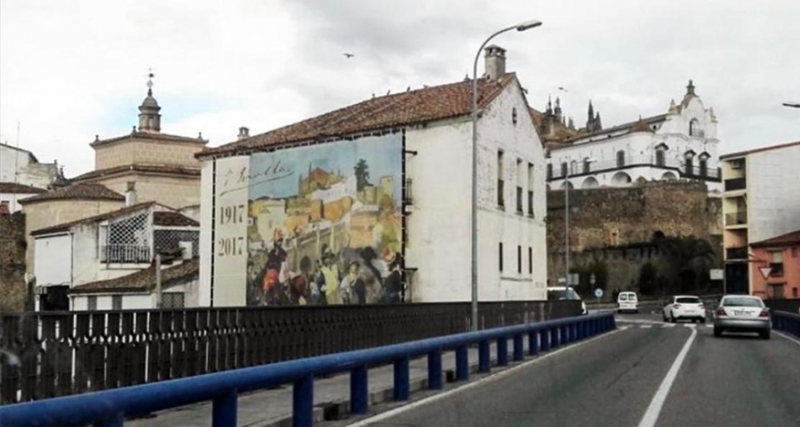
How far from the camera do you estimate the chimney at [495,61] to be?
49.6m

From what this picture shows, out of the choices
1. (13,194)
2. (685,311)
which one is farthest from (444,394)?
(13,194)

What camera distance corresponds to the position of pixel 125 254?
5525cm

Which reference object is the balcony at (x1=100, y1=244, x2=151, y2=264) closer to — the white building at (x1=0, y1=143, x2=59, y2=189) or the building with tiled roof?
the building with tiled roof

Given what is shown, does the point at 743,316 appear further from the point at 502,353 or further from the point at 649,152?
the point at 649,152

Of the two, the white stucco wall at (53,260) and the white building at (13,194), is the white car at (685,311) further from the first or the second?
the white building at (13,194)

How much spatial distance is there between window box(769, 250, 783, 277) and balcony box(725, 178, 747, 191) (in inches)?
266

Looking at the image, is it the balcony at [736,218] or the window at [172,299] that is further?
the balcony at [736,218]

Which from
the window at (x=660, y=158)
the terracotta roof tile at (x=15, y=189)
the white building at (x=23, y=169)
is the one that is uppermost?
the window at (x=660, y=158)

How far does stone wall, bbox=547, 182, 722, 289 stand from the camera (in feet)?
326

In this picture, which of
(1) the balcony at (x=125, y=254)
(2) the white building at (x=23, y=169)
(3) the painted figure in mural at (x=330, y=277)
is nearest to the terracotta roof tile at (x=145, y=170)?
(2) the white building at (x=23, y=169)

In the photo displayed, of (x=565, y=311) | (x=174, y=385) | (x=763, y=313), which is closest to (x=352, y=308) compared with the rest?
(x=174, y=385)

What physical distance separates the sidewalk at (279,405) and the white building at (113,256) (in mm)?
34173

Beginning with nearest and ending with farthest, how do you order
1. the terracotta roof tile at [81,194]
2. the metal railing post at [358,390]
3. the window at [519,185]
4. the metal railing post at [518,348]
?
1. the metal railing post at [358,390]
2. the metal railing post at [518,348]
3. the window at [519,185]
4. the terracotta roof tile at [81,194]
